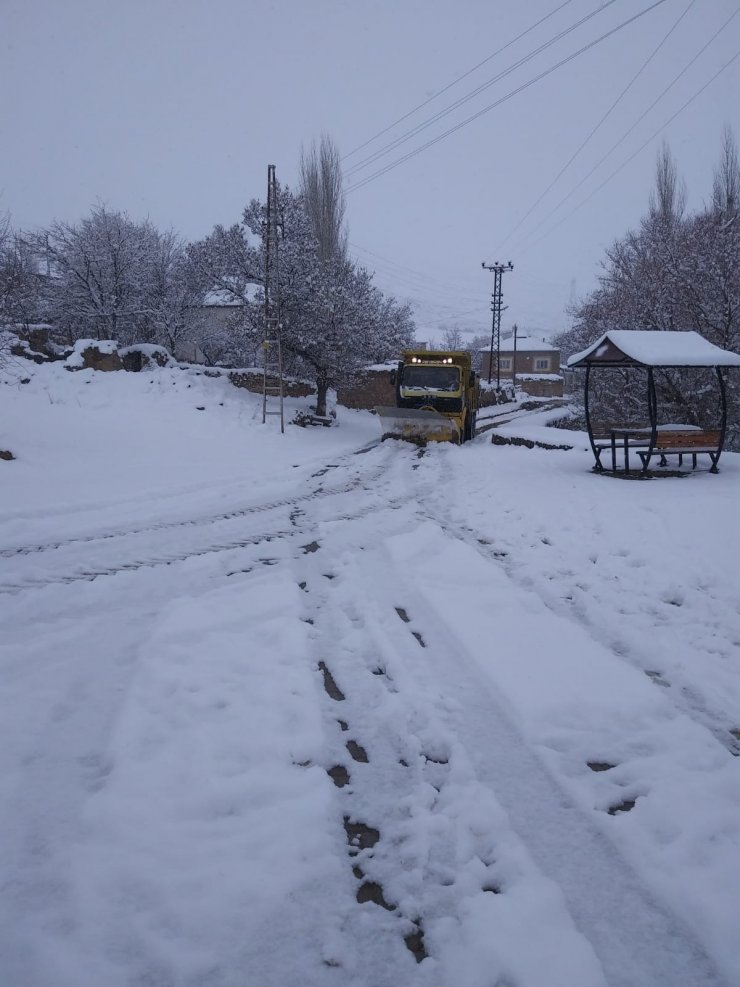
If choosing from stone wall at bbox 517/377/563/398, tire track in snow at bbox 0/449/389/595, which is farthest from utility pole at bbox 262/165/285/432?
stone wall at bbox 517/377/563/398

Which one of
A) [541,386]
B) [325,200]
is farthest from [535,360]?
[325,200]

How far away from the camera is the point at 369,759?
9.55 ft

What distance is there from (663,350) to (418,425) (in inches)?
322

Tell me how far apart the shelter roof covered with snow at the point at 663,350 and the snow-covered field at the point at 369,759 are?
4495 millimetres

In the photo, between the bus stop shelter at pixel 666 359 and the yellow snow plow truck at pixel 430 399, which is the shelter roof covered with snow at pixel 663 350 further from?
the yellow snow plow truck at pixel 430 399

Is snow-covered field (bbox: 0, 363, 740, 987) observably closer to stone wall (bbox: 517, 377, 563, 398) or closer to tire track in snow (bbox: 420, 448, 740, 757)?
tire track in snow (bbox: 420, 448, 740, 757)

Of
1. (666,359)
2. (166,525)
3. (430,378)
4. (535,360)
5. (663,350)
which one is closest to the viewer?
(166,525)

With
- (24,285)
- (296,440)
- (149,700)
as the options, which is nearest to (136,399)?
(296,440)

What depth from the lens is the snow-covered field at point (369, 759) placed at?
1.94 metres

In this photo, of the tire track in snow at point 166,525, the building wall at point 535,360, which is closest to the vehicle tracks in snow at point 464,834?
the tire track in snow at point 166,525

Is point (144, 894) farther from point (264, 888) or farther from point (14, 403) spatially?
point (14, 403)

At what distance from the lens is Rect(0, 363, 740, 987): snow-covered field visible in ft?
6.37

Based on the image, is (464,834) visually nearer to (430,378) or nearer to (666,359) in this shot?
(666,359)

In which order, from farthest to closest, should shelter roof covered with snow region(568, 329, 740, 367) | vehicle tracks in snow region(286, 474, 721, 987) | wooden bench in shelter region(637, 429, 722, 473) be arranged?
wooden bench in shelter region(637, 429, 722, 473)
shelter roof covered with snow region(568, 329, 740, 367)
vehicle tracks in snow region(286, 474, 721, 987)
